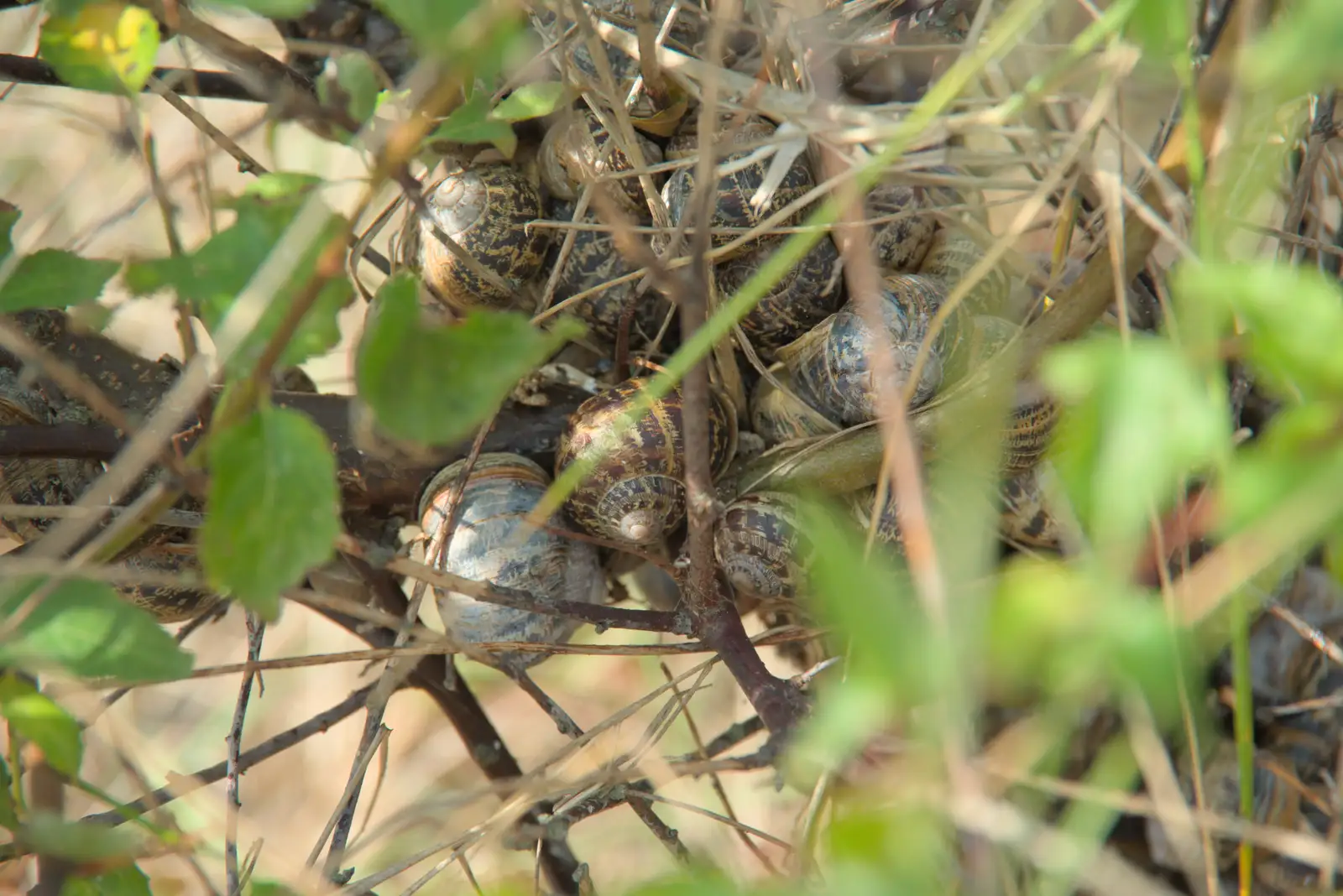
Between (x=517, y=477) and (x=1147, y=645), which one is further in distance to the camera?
(x=517, y=477)

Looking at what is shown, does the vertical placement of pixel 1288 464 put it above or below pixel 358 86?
below

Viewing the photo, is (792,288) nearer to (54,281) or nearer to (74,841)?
(54,281)

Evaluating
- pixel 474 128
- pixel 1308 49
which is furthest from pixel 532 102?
pixel 1308 49

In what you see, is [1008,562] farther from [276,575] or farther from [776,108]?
[276,575]

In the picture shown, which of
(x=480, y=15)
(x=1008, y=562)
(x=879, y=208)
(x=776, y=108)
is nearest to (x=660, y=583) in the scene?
(x=1008, y=562)

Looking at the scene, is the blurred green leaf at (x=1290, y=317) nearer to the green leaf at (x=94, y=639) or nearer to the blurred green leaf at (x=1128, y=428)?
the blurred green leaf at (x=1128, y=428)

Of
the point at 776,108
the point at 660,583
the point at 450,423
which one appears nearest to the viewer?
the point at 450,423

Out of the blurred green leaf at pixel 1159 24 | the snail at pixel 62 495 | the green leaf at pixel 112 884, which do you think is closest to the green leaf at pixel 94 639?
the green leaf at pixel 112 884
